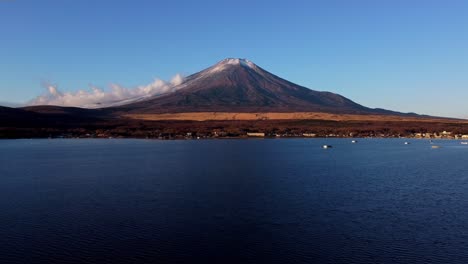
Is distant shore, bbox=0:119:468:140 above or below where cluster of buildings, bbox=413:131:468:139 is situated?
above

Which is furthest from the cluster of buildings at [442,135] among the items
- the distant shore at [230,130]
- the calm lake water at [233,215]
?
the calm lake water at [233,215]

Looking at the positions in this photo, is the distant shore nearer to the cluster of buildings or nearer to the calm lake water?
the cluster of buildings

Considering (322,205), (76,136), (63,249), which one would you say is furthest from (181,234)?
(76,136)

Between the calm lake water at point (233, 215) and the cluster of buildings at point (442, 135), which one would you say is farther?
the cluster of buildings at point (442, 135)

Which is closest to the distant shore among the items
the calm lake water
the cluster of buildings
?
the cluster of buildings

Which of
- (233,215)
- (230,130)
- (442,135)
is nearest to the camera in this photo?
(233,215)

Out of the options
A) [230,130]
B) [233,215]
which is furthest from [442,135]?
[233,215]

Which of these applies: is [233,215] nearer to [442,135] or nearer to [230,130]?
[230,130]

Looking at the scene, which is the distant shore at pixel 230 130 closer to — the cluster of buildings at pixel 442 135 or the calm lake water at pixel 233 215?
the cluster of buildings at pixel 442 135

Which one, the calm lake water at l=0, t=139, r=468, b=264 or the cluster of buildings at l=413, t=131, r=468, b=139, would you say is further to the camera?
the cluster of buildings at l=413, t=131, r=468, b=139
